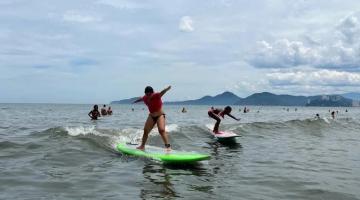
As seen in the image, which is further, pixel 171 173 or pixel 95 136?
pixel 95 136

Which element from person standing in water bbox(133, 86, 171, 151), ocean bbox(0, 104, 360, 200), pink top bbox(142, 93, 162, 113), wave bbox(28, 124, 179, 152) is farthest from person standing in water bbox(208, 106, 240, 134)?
pink top bbox(142, 93, 162, 113)

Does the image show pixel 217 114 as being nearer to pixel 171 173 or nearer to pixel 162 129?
pixel 162 129

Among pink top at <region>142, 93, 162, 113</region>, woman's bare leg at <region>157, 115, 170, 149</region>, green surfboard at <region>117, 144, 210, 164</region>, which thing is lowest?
green surfboard at <region>117, 144, 210, 164</region>

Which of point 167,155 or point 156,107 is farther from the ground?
point 156,107

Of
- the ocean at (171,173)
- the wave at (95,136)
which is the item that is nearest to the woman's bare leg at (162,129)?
the ocean at (171,173)

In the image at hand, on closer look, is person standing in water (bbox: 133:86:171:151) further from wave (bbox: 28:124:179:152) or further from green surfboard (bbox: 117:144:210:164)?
wave (bbox: 28:124:179:152)

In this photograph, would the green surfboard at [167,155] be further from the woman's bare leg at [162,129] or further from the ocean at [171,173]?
the woman's bare leg at [162,129]

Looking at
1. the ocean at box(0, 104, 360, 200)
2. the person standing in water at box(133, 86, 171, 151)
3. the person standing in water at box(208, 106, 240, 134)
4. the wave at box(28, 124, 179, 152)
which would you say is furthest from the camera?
the person standing in water at box(208, 106, 240, 134)

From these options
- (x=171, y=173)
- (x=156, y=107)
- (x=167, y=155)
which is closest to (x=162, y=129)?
(x=156, y=107)

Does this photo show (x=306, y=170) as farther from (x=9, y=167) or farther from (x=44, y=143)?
(x=44, y=143)

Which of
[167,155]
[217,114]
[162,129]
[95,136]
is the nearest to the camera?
[167,155]

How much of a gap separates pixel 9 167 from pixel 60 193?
12.9 ft

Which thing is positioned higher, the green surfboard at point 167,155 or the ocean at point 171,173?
the green surfboard at point 167,155

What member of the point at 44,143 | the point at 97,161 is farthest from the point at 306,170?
the point at 44,143
